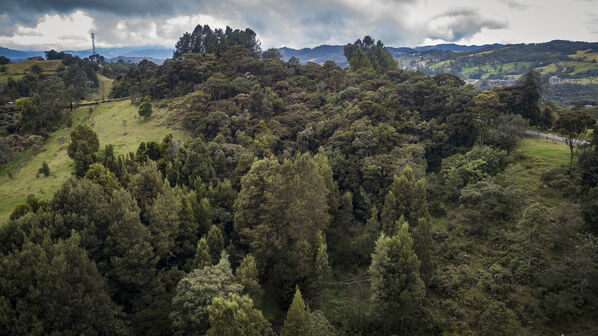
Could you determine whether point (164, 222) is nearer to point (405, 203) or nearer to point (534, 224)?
point (405, 203)

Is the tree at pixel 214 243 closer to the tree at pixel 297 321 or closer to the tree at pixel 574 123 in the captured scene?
the tree at pixel 297 321

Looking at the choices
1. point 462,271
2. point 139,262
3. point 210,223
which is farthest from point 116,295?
point 462,271

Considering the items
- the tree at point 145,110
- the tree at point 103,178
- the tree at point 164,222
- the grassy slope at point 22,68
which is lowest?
the tree at point 164,222

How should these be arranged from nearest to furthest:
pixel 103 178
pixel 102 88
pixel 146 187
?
pixel 146 187, pixel 103 178, pixel 102 88

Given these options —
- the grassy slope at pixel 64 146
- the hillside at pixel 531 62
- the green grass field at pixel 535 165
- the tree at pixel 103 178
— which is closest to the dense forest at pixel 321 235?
the tree at pixel 103 178

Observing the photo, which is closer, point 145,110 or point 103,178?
point 103,178

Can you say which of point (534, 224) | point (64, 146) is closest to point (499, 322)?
point (534, 224)

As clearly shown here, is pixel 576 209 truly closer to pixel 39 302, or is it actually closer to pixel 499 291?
pixel 499 291

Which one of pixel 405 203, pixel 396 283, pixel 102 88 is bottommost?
pixel 396 283
